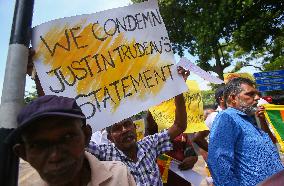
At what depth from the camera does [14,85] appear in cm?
168

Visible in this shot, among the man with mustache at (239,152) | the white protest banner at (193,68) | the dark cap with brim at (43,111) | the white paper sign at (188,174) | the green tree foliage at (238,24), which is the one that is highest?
the green tree foliage at (238,24)

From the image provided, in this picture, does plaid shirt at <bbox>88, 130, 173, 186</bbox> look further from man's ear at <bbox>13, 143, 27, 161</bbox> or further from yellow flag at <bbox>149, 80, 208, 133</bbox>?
yellow flag at <bbox>149, 80, 208, 133</bbox>

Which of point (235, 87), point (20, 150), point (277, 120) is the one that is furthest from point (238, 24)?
point (20, 150)

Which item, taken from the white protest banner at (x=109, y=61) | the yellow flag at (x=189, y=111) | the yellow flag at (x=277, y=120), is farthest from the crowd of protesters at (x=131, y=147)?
the yellow flag at (x=277, y=120)

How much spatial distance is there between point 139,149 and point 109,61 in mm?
711

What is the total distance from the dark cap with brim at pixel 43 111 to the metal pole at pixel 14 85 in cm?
13

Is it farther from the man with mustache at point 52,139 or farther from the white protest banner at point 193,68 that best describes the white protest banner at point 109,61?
the man with mustache at point 52,139

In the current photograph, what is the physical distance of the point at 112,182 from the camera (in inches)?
64.2

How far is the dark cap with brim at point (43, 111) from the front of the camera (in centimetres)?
142

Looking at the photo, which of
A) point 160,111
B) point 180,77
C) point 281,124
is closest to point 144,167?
point 180,77

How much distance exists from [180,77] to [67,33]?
35.0 inches

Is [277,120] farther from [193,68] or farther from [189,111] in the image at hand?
[193,68]

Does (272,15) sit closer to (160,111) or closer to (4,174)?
(160,111)

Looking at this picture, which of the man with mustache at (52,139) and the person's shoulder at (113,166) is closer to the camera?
the man with mustache at (52,139)
